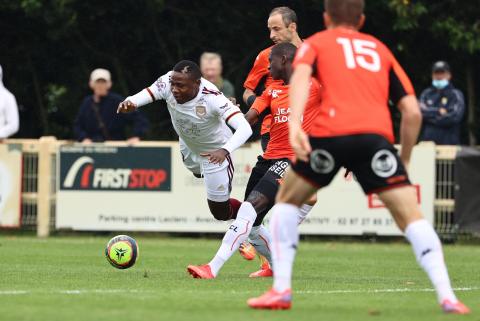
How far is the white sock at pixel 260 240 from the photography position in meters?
12.3

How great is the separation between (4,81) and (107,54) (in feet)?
6.30

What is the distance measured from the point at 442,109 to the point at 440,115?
0.11 meters

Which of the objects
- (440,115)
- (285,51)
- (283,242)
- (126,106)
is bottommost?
(283,242)

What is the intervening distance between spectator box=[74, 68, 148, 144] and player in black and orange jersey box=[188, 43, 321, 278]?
23.1ft

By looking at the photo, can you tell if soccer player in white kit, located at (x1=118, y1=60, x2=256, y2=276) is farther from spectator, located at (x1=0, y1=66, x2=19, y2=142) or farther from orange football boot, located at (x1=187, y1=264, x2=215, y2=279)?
spectator, located at (x1=0, y1=66, x2=19, y2=142)

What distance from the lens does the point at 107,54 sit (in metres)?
23.0

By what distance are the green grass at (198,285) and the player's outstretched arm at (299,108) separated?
1045 millimetres

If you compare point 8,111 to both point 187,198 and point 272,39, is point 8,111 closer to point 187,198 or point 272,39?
point 187,198

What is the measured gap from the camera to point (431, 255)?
8.08 m

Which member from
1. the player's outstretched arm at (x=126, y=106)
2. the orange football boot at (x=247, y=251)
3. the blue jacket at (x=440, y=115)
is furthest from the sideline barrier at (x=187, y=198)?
the player's outstretched arm at (x=126, y=106)

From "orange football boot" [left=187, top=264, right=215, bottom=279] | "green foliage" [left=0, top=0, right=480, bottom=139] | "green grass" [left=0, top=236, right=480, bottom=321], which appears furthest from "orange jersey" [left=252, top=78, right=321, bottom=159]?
"green foliage" [left=0, top=0, right=480, bottom=139]

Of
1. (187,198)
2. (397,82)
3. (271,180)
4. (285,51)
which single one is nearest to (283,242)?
(397,82)

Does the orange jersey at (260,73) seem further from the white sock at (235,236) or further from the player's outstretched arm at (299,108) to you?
the player's outstretched arm at (299,108)

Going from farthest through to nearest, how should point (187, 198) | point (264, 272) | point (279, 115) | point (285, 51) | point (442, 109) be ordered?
point (442, 109) → point (187, 198) → point (264, 272) → point (279, 115) → point (285, 51)
